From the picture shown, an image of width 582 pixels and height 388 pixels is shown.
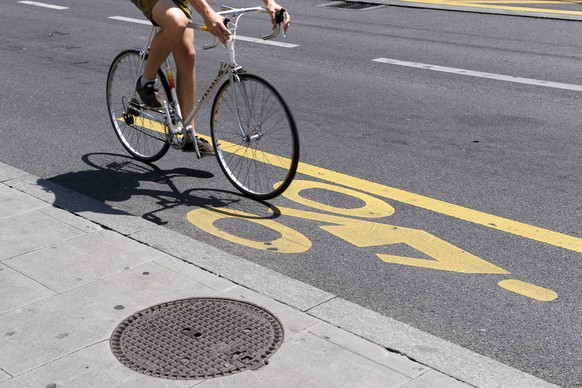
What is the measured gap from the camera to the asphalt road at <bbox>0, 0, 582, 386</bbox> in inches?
184

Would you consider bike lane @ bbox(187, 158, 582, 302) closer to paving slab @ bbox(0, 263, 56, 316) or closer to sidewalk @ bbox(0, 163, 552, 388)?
sidewalk @ bbox(0, 163, 552, 388)

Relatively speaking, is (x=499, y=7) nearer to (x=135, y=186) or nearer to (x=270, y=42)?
(x=270, y=42)

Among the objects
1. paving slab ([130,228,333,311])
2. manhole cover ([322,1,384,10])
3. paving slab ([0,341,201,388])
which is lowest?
paving slab ([0,341,201,388])

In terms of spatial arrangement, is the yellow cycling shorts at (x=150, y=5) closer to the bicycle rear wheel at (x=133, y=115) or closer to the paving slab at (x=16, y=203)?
the bicycle rear wheel at (x=133, y=115)

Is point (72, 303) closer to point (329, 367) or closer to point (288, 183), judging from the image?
point (329, 367)

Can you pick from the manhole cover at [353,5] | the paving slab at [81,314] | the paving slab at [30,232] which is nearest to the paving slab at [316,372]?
the paving slab at [81,314]

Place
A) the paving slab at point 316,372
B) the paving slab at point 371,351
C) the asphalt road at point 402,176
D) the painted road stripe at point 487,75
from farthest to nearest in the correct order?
the painted road stripe at point 487,75 → the asphalt road at point 402,176 → the paving slab at point 371,351 → the paving slab at point 316,372

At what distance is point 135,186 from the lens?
6.55m

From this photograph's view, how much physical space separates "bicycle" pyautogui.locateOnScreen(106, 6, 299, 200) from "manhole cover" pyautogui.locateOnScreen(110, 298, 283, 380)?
178 cm

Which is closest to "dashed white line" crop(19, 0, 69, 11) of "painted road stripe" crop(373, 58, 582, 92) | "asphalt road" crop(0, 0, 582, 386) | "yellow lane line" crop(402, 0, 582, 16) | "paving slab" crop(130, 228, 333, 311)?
"asphalt road" crop(0, 0, 582, 386)

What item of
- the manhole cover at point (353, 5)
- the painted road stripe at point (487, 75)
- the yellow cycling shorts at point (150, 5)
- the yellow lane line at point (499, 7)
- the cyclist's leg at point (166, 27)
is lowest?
the painted road stripe at point (487, 75)

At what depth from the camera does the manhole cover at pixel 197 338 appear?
3.90 m

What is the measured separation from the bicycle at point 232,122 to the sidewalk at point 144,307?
92 centimetres

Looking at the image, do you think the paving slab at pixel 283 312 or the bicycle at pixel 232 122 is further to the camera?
the bicycle at pixel 232 122
